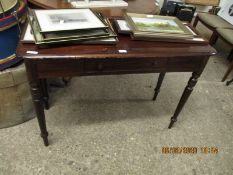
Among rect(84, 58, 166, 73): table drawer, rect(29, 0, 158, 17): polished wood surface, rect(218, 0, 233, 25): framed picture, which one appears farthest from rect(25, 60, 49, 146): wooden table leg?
rect(218, 0, 233, 25): framed picture

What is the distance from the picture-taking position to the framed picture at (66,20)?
89cm

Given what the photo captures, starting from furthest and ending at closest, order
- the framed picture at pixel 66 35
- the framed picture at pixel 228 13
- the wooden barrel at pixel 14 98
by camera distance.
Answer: the framed picture at pixel 228 13 < the wooden barrel at pixel 14 98 < the framed picture at pixel 66 35

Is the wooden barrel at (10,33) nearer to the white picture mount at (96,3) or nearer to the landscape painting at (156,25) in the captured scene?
the white picture mount at (96,3)

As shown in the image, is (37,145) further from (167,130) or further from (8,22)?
(167,130)

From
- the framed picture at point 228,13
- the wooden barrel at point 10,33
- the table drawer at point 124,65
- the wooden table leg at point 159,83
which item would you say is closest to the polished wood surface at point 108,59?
the table drawer at point 124,65

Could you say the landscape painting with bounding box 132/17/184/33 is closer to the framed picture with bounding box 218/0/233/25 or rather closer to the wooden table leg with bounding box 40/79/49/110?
the wooden table leg with bounding box 40/79/49/110

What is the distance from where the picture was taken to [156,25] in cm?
110

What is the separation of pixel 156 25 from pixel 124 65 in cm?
29

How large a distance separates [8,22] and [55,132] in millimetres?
717

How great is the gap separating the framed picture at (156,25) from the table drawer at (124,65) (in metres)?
0.14

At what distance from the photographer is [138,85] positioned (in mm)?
1893
